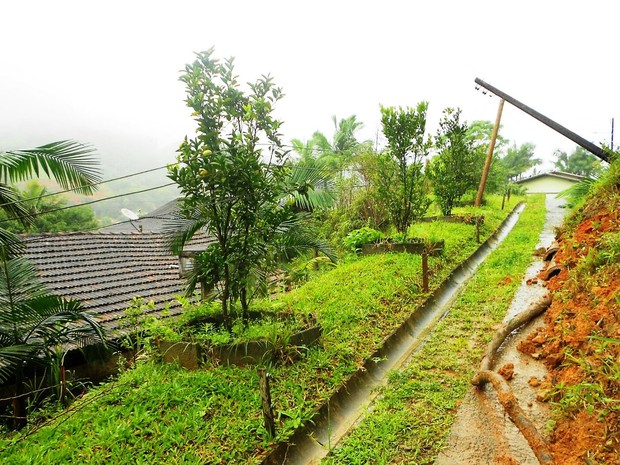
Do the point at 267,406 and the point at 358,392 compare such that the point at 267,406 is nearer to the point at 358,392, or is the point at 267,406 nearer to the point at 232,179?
the point at 358,392

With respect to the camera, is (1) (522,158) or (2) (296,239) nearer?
(2) (296,239)

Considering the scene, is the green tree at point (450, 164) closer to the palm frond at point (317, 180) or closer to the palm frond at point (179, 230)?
the palm frond at point (317, 180)

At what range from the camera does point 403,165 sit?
29.7 ft

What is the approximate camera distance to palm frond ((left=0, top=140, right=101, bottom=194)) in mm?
4945

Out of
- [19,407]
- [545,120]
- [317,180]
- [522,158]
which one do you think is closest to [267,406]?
[19,407]

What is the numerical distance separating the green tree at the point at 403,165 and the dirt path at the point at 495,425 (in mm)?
5173

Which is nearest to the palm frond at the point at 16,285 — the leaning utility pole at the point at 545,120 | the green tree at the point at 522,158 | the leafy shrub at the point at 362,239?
the leafy shrub at the point at 362,239

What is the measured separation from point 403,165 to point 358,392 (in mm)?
6218

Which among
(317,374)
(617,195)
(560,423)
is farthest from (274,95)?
(617,195)

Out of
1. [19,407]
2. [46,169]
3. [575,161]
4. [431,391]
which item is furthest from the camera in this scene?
[575,161]

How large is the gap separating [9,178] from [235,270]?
3402mm

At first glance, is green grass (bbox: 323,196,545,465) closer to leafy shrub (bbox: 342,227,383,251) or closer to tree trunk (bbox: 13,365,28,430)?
leafy shrub (bbox: 342,227,383,251)

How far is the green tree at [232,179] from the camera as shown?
396 cm

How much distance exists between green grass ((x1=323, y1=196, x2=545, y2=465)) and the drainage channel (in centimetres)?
16
